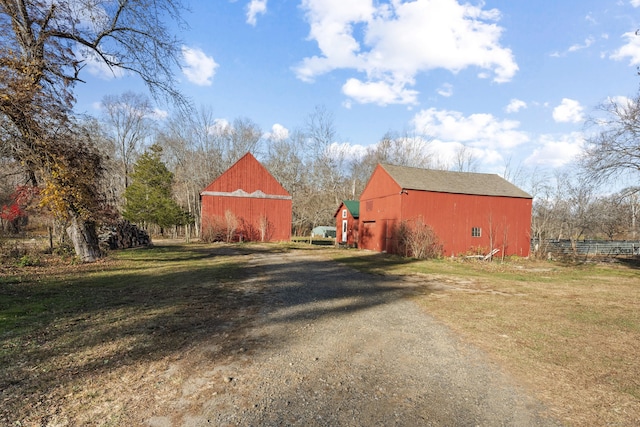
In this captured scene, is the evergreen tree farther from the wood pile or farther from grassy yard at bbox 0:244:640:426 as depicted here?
grassy yard at bbox 0:244:640:426

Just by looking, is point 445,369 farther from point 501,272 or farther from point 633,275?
point 633,275

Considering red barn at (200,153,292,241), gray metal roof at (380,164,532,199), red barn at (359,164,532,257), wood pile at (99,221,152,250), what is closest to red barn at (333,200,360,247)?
red barn at (359,164,532,257)

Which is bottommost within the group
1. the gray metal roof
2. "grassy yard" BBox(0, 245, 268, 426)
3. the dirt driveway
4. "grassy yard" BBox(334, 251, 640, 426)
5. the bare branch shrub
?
"grassy yard" BBox(334, 251, 640, 426)

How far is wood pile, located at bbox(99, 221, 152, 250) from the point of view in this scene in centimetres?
1819

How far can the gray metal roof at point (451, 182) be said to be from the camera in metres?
21.3

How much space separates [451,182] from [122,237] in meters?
21.2

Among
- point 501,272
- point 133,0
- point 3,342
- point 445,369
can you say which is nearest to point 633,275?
point 501,272

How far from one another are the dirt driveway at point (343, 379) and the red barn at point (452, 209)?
50.5 ft

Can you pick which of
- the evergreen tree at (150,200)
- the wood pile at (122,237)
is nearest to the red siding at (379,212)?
the wood pile at (122,237)

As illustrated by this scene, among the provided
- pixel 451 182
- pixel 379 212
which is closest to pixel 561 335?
pixel 379 212

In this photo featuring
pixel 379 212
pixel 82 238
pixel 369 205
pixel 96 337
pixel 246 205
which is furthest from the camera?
pixel 246 205

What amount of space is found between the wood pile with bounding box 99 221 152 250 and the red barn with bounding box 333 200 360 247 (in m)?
15.3

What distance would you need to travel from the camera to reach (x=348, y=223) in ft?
96.1

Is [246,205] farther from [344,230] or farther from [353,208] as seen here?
[353,208]
